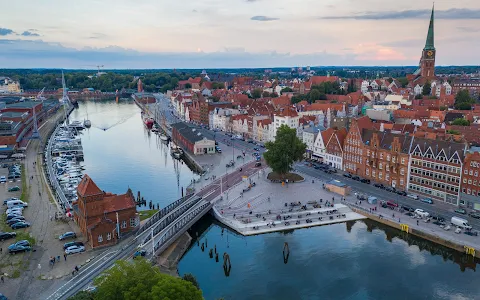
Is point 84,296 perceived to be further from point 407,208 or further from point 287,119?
point 287,119

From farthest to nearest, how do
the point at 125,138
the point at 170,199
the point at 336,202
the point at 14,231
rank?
the point at 125,138 → the point at 170,199 → the point at 336,202 → the point at 14,231

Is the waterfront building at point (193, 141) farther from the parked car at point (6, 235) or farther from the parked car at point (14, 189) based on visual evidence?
the parked car at point (6, 235)

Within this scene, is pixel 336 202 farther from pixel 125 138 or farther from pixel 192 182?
pixel 125 138

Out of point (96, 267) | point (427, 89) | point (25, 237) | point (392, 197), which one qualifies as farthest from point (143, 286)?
point (427, 89)

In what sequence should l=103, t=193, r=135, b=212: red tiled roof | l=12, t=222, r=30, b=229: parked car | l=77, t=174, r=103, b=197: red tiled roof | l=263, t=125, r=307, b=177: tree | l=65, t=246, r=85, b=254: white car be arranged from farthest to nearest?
l=263, t=125, r=307, b=177: tree
l=12, t=222, r=30, b=229: parked car
l=103, t=193, r=135, b=212: red tiled roof
l=77, t=174, r=103, b=197: red tiled roof
l=65, t=246, r=85, b=254: white car

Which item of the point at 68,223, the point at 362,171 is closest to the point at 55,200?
the point at 68,223

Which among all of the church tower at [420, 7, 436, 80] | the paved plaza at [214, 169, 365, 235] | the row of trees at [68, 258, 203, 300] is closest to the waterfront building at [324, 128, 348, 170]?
the paved plaza at [214, 169, 365, 235]

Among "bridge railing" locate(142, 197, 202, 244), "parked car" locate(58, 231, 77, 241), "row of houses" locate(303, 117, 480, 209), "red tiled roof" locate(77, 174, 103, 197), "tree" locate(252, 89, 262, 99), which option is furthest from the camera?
"tree" locate(252, 89, 262, 99)

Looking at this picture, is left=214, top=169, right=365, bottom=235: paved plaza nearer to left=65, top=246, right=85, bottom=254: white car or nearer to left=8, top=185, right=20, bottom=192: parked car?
left=65, top=246, right=85, bottom=254: white car
